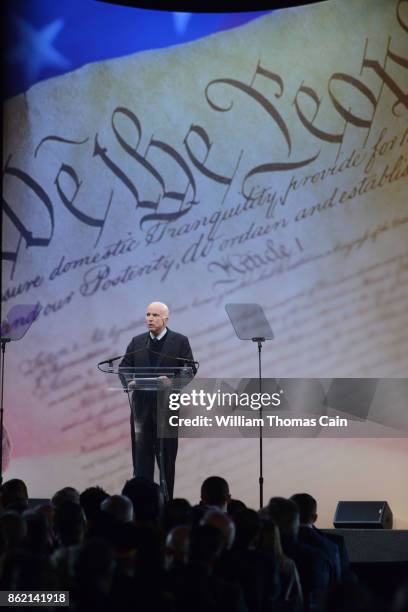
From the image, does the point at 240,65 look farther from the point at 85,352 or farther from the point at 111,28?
the point at 85,352

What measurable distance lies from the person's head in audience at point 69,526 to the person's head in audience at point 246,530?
622mm

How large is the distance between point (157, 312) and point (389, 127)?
267 cm

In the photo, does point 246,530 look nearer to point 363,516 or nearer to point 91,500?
point 91,500

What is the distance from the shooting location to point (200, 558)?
3672 millimetres

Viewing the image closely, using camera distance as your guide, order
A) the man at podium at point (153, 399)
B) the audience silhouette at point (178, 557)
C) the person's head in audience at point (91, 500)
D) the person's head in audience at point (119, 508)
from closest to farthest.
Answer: the audience silhouette at point (178, 557), the person's head in audience at point (119, 508), the person's head in audience at point (91, 500), the man at podium at point (153, 399)

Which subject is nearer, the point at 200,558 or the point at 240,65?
the point at 200,558

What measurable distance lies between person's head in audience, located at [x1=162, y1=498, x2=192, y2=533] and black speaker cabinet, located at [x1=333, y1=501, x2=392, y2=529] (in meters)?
2.81

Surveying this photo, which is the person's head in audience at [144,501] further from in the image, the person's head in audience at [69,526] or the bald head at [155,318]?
the bald head at [155,318]

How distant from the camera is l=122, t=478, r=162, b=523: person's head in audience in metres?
5.05

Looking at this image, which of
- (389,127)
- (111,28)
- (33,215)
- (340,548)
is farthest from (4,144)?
(340,548)

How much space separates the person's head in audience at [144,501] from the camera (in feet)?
16.6

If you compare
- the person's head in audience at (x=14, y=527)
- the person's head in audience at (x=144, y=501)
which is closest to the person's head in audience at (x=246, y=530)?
the person's head in audience at (x=144, y=501)

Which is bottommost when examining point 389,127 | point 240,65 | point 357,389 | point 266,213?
point 357,389

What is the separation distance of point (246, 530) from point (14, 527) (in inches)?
36.3
